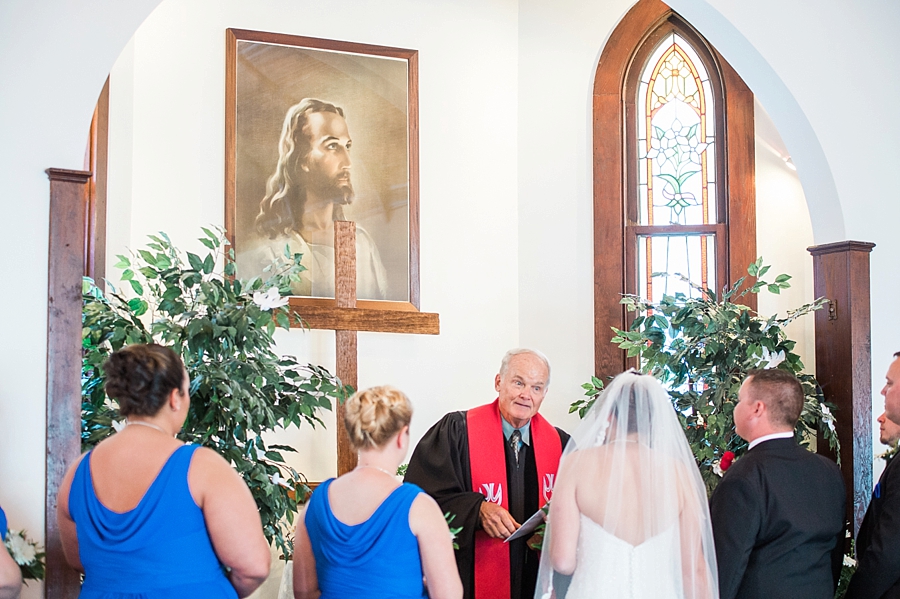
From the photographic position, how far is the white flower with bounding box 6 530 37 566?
9.82ft

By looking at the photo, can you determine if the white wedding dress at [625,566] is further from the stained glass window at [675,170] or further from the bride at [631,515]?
the stained glass window at [675,170]

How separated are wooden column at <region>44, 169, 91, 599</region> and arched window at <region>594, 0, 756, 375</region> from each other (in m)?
4.18

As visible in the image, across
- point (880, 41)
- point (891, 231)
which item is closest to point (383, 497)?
point (891, 231)

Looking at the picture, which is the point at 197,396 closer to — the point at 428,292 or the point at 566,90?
the point at 428,292

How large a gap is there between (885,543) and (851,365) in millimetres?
1432

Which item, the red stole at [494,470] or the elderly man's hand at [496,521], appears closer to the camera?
the elderly man's hand at [496,521]

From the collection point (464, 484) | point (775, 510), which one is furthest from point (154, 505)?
point (464, 484)

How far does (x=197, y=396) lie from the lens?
4.00 metres

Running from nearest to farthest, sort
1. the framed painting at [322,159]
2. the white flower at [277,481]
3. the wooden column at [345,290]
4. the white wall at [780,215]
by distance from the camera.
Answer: the white flower at [277,481] < the wooden column at [345,290] < the framed painting at [322,159] < the white wall at [780,215]

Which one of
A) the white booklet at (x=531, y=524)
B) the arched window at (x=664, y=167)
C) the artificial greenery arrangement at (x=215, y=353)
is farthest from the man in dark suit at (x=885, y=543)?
the arched window at (x=664, y=167)

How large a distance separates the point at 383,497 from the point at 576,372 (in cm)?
437

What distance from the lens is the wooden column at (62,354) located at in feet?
11.3

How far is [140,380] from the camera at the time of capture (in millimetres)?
2699

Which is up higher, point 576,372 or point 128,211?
point 128,211
